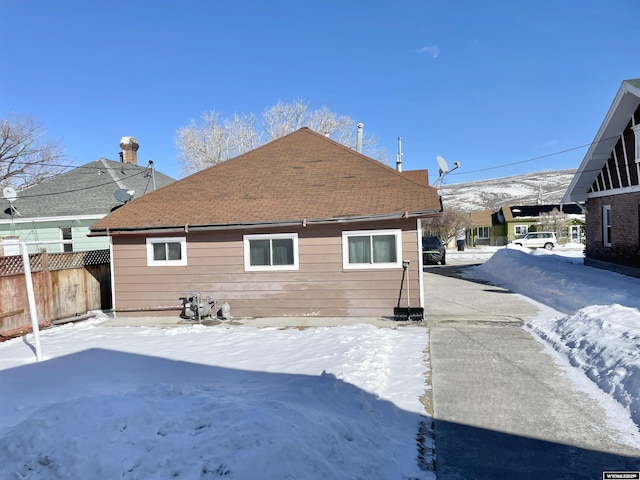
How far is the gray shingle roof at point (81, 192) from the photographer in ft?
51.7

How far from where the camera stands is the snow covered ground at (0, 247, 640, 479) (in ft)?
9.04

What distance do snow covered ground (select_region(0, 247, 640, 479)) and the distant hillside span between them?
304 feet

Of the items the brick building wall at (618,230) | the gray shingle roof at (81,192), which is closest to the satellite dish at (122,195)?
the gray shingle roof at (81,192)

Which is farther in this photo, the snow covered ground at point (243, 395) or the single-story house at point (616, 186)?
the single-story house at point (616, 186)

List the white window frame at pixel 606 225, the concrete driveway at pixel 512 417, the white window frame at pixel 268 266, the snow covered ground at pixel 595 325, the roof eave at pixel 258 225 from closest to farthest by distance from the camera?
the concrete driveway at pixel 512 417
the snow covered ground at pixel 595 325
the roof eave at pixel 258 225
the white window frame at pixel 268 266
the white window frame at pixel 606 225

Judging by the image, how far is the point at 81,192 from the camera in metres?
16.7

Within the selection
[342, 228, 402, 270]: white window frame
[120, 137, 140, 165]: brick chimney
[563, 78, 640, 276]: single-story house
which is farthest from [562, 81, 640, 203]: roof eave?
[120, 137, 140, 165]: brick chimney

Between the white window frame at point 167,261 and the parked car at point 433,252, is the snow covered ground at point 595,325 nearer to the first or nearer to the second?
the parked car at point 433,252

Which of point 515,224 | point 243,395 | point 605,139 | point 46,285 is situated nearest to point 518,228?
point 515,224

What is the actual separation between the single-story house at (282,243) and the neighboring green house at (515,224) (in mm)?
37226

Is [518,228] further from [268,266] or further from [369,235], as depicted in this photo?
[268,266]

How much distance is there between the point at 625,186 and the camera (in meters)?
13.4

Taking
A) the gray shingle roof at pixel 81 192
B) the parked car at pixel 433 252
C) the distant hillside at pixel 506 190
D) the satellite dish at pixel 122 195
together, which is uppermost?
the distant hillside at pixel 506 190

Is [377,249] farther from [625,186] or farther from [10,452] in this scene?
[625,186]
